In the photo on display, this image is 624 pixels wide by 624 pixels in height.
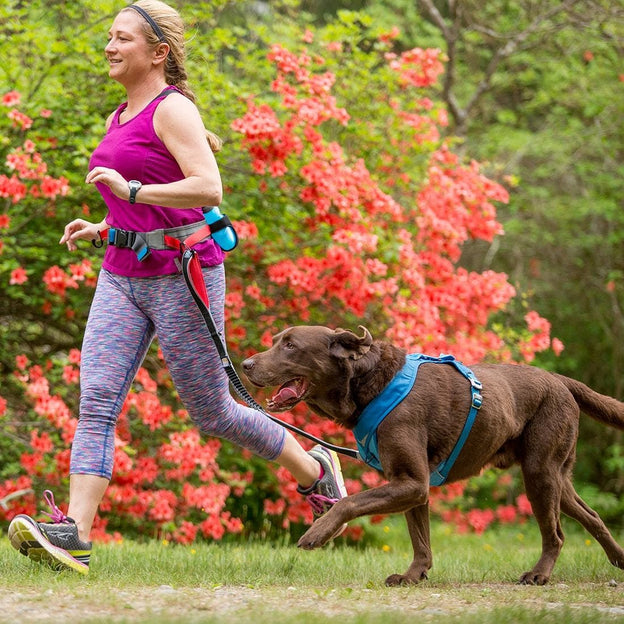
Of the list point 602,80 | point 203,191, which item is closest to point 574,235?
point 602,80

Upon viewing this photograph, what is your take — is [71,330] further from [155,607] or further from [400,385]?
[155,607]

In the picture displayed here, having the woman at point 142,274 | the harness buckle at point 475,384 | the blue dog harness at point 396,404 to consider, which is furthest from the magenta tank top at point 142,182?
the harness buckle at point 475,384

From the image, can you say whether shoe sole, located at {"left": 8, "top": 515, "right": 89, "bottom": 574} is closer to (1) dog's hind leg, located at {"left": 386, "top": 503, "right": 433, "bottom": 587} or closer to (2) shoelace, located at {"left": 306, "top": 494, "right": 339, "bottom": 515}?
(2) shoelace, located at {"left": 306, "top": 494, "right": 339, "bottom": 515}

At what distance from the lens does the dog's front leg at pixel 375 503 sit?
4.04 m

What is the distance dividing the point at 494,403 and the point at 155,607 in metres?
1.88

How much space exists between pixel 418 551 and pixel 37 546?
1.71 meters

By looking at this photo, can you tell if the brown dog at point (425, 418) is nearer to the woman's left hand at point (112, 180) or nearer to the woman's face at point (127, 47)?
the woman's left hand at point (112, 180)

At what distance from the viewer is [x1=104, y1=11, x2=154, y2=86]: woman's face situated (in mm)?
4207

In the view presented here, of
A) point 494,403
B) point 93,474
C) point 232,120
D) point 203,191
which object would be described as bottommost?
point 93,474

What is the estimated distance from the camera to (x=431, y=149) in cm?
823

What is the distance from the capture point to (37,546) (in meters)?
4.00

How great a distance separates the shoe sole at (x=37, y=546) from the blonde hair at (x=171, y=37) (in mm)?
1827

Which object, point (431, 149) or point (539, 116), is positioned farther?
point (539, 116)

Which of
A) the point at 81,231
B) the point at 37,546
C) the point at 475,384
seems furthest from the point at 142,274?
the point at 475,384
